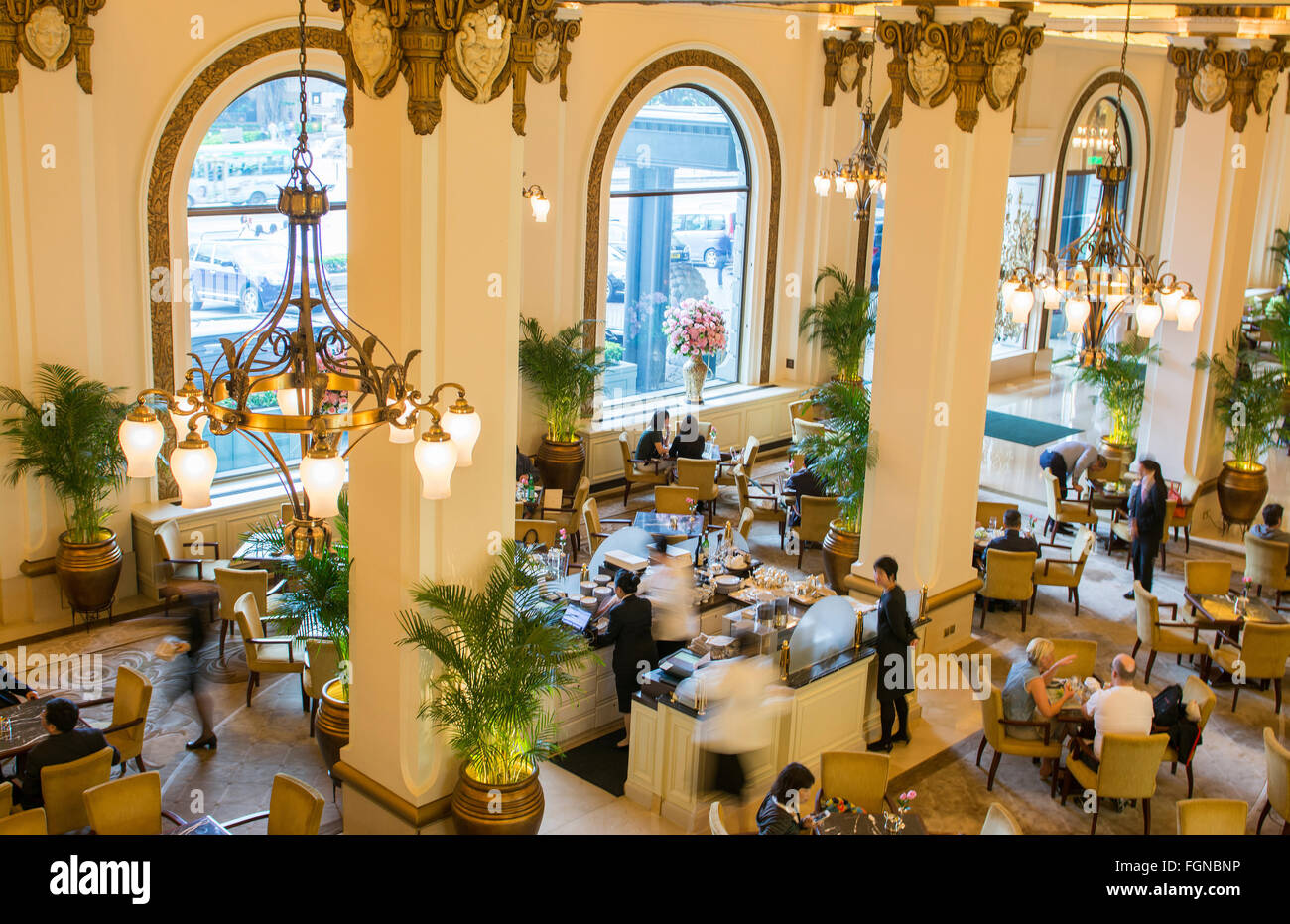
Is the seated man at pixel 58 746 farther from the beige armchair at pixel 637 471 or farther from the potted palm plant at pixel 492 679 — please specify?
the beige armchair at pixel 637 471

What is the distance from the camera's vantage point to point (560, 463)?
14.3m

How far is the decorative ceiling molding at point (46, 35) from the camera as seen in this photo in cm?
991

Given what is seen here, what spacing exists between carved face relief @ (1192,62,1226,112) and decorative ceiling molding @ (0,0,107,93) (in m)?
11.2

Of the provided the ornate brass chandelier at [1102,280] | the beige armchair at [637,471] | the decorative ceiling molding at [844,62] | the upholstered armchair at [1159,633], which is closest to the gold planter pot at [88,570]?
the beige armchair at [637,471]

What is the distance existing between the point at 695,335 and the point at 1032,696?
26.5 feet

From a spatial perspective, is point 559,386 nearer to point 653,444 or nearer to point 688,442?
point 653,444

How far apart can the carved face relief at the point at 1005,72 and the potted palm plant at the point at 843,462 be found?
2788mm

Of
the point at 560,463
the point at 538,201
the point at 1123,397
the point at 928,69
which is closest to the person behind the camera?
the point at 928,69

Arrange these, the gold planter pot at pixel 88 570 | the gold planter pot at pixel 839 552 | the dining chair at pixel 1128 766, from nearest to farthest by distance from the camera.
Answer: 1. the dining chair at pixel 1128 766
2. the gold planter pot at pixel 88 570
3. the gold planter pot at pixel 839 552

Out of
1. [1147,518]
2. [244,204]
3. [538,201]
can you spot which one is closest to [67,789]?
[244,204]

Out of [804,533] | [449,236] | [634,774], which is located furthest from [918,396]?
[449,236]

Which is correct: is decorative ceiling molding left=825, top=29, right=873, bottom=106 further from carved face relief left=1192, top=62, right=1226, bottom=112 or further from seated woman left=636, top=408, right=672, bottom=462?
seated woman left=636, top=408, right=672, bottom=462

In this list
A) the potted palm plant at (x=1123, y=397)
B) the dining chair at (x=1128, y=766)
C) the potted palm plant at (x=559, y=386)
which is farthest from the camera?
the potted palm plant at (x=1123, y=397)

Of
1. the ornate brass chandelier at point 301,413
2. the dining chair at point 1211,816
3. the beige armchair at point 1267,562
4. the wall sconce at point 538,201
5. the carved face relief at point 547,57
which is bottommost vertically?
the dining chair at point 1211,816
